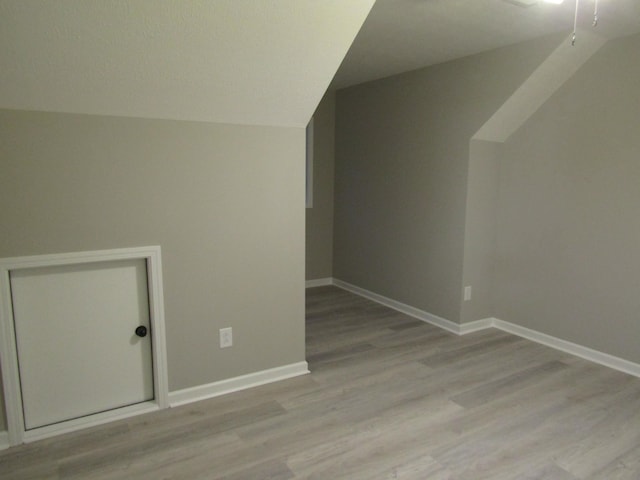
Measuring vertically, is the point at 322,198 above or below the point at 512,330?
above

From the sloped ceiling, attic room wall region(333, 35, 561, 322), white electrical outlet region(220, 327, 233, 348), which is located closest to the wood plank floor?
white electrical outlet region(220, 327, 233, 348)

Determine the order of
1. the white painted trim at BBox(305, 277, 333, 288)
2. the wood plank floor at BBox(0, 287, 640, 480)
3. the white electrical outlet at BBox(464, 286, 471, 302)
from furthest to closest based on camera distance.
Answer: the white painted trim at BBox(305, 277, 333, 288), the white electrical outlet at BBox(464, 286, 471, 302), the wood plank floor at BBox(0, 287, 640, 480)

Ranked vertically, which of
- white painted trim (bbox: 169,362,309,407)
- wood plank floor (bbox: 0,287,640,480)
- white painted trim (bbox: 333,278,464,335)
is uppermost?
white painted trim (bbox: 333,278,464,335)

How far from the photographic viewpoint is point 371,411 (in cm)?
245

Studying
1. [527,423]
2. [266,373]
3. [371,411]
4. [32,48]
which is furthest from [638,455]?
[32,48]

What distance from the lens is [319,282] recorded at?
16.8 feet

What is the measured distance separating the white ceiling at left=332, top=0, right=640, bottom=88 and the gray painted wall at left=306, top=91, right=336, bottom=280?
1398 mm

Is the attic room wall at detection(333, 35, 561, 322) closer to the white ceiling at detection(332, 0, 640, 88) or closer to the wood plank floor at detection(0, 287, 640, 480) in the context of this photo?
the white ceiling at detection(332, 0, 640, 88)

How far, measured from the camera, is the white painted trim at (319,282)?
5.05m

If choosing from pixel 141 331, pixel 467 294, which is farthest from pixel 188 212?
pixel 467 294

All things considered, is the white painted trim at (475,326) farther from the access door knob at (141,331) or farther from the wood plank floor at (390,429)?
the access door knob at (141,331)

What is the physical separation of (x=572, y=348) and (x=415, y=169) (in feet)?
6.11

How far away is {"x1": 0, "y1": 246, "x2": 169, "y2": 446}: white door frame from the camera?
2.03 metres

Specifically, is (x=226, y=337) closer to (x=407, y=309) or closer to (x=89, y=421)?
(x=89, y=421)
